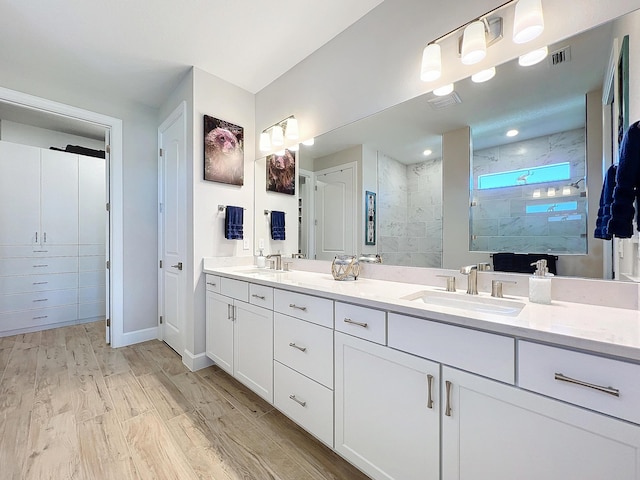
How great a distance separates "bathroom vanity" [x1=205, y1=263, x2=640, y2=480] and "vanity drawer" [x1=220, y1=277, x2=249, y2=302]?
366 millimetres

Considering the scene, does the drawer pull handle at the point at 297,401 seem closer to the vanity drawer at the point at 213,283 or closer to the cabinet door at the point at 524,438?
the cabinet door at the point at 524,438

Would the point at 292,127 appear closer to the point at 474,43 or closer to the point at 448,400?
the point at 474,43

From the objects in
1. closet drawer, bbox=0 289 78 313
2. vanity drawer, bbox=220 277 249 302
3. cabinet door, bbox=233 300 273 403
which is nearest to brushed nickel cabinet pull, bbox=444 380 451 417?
cabinet door, bbox=233 300 273 403

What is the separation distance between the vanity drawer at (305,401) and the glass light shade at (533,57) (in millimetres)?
1755

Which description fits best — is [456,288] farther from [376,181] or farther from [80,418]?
[80,418]

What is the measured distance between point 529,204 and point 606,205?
28 cm

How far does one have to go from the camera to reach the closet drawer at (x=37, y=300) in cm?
311

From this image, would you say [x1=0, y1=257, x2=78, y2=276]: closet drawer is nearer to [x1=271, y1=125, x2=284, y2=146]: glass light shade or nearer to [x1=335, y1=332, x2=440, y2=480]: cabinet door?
[x1=271, y1=125, x2=284, y2=146]: glass light shade

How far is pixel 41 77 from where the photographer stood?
98.1 inches

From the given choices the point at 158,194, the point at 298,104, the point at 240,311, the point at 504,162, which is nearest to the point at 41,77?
the point at 158,194

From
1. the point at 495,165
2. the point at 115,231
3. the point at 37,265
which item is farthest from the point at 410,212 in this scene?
the point at 37,265

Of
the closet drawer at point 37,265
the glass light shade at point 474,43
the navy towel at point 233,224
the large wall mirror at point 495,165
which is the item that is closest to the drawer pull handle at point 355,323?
the large wall mirror at point 495,165

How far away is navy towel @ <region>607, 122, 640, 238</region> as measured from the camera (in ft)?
2.77

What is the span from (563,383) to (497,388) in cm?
16
